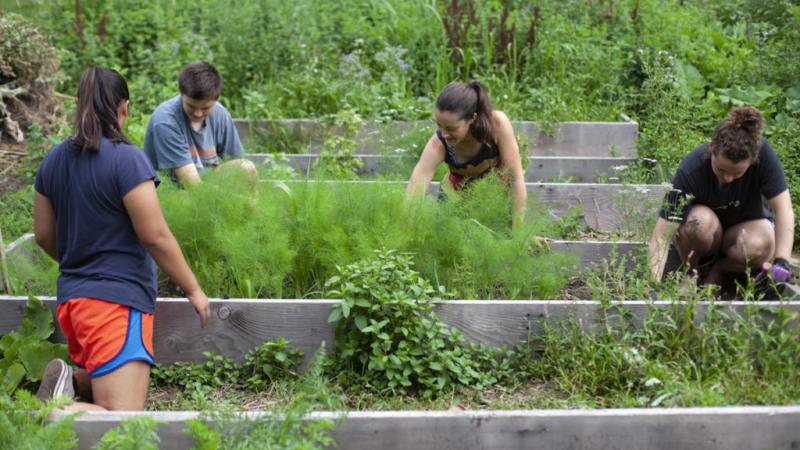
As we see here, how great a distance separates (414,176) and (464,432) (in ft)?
6.53

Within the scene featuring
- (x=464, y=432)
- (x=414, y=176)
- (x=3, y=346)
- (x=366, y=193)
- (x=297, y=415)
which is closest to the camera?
(x=297, y=415)

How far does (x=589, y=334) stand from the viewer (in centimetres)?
369

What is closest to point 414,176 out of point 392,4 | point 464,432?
point 464,432

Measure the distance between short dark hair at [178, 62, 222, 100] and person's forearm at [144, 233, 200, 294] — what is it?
1.50 meters

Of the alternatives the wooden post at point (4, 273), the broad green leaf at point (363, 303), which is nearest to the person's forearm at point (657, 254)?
the broad green leaf at point (363, 303)

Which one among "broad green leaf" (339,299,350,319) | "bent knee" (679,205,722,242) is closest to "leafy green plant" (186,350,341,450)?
"broad green leaf" (339,299,350,319)

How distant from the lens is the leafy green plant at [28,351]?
137 inches

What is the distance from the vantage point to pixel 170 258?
11.0 ft

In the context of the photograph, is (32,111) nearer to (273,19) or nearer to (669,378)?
(273,19)

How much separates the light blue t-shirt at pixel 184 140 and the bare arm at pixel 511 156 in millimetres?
1659

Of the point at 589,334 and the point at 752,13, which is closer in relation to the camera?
the point at 589,334

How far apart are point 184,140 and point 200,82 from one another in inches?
15.1

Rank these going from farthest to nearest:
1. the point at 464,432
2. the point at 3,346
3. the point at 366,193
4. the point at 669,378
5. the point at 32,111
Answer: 1. the point at 32,111
2. the point at 366,193
3. the point at 3,346
4. the point at 669,378
5. the point at 464,432

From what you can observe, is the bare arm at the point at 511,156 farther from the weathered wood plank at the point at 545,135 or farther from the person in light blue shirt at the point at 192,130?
the weathered wood plank at the point at 545,135
